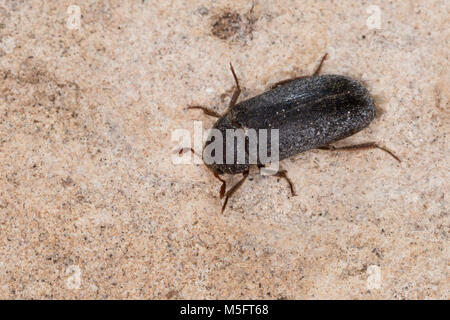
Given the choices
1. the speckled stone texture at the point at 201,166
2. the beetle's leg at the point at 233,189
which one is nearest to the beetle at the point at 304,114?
the beetle's leg at the point at 233,189

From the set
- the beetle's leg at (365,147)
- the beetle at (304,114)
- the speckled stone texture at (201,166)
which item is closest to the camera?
the beetle at (304,114)

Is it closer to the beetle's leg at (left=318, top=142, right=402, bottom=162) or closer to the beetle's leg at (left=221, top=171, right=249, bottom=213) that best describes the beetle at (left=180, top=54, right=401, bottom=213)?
the beetle's leg at (left=221, top=171, right=249, bottom=213)

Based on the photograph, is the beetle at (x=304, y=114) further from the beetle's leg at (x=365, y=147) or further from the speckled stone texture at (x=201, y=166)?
the speckled stone texture at (x=201, y=166)

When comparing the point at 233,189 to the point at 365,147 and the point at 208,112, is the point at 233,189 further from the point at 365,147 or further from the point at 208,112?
the point at 365,147

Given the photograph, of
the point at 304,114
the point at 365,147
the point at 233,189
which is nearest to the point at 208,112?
the point at 233,189

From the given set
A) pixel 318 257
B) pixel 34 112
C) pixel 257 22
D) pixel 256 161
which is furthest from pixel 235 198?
pixel 34 112

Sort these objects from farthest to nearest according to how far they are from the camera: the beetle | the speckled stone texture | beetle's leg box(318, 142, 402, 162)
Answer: beetle's leg box(318, 142, 402, 162)
the speckled stone texture
the beetle

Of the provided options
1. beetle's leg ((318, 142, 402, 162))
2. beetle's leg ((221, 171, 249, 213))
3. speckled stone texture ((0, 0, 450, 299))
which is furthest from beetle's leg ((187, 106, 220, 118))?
beetle's leg ((318, 142, 402, 162))
